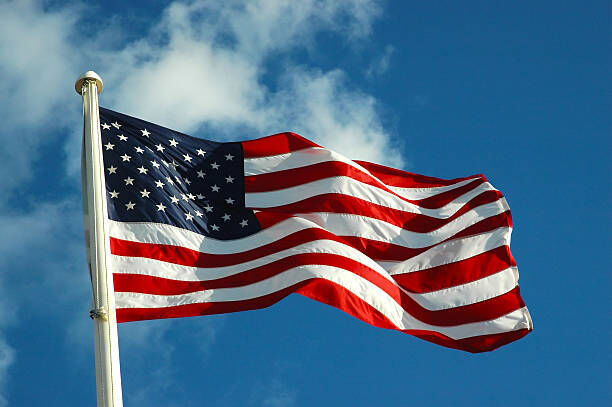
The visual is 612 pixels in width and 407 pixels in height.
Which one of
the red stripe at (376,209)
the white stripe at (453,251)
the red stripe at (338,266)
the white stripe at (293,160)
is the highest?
the white stripe at (293,160)

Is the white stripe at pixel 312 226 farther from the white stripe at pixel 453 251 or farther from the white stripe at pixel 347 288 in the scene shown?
the white stripe at pixel 347 288

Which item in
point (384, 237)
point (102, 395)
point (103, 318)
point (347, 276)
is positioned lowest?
point (102, 395)

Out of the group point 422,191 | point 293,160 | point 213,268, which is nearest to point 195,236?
point 213,268

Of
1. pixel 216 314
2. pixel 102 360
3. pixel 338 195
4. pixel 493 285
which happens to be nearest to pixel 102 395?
pixel 102 360

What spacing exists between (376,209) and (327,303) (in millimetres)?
3029

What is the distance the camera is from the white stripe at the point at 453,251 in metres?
16.5

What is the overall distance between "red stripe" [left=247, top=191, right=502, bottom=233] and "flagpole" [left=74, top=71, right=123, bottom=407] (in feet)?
10.6

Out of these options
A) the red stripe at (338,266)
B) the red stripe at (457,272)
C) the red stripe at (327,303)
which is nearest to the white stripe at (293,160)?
the red stripe at (457,272)

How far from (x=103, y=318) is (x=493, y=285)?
23.5ft

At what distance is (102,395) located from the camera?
11.2 meters

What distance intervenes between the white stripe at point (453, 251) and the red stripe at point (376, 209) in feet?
1.51

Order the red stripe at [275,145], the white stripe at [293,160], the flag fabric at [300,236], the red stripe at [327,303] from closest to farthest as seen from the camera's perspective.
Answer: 1. the red stripe at [327,303]
2. the flag fabric at [300,236]
3. the white stripe at [293,160]
4. the red stripe at [275,145]

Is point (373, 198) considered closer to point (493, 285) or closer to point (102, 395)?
point (493, 285)

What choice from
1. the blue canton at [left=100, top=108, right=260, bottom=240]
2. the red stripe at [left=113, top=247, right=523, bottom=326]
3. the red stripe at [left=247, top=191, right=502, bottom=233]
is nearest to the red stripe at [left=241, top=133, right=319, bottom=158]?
the blue canton at [left=100, top=108, right=260, bottom=240]
